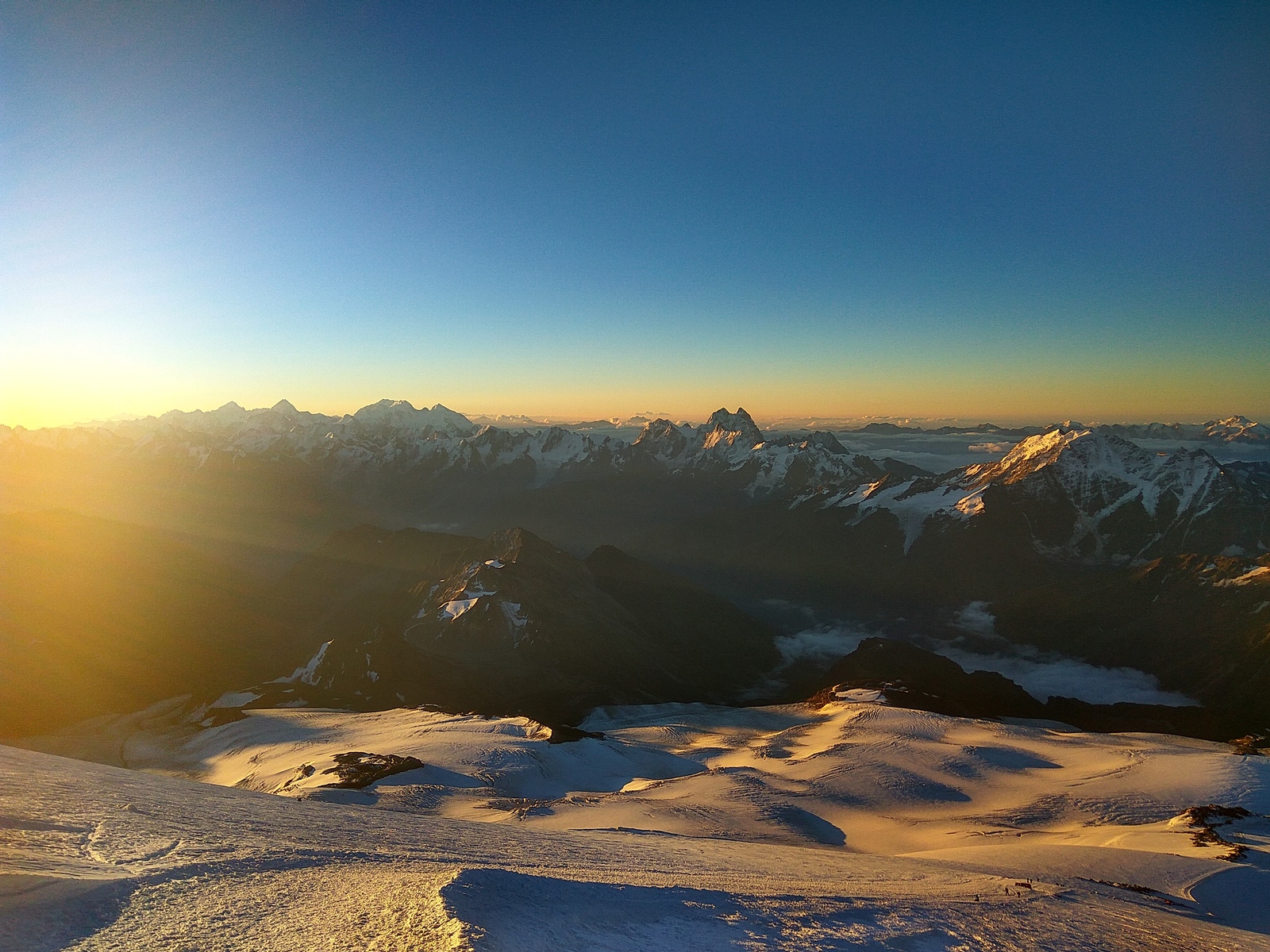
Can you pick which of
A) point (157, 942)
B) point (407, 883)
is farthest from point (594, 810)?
point (157, 942)

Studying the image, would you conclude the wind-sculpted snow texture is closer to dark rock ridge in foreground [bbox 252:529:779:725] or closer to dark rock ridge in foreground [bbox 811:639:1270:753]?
dark rock ridge in foreground [bbox 811:639:1270:753]

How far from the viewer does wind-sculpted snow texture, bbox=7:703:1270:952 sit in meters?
11.2

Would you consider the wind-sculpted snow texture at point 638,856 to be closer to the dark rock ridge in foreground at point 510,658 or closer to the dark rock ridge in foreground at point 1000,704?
the dark rock ridge in foreground at point 1000,704

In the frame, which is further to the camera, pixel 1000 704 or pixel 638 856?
pixel 1000 704

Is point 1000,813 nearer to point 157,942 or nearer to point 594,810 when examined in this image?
point 594,810

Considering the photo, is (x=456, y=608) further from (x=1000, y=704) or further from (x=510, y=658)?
(x=1000, y=704)

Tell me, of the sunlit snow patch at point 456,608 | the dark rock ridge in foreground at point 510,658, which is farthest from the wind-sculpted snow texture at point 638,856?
the sunlit snow patch at point 456,608

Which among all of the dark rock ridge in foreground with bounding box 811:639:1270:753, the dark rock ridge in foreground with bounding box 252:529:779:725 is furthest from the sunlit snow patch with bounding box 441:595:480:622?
the dark rock ridge in foreground with bounding box 811:639:1270:753

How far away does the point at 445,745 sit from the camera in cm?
6900

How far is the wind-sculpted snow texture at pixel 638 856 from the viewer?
11242 mm

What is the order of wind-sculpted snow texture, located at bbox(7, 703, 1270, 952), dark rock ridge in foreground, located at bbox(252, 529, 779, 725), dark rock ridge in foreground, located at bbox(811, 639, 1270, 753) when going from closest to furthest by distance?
wind-sculpted snow texture, located at bbox(7, 703, 1270, 952), dark rock ridge in foreground, located at bbox(811, 639, 1270, 753), dark rock ridge in foreground, located at bbox(252, 529, 779, 725)

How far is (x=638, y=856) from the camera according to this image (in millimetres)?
23922

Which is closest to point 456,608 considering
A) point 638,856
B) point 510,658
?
point 510,658

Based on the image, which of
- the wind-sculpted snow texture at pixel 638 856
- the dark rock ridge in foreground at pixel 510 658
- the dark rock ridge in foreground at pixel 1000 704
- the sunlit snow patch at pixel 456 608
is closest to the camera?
the wind-sculpted snow texture at pixel 638 856
